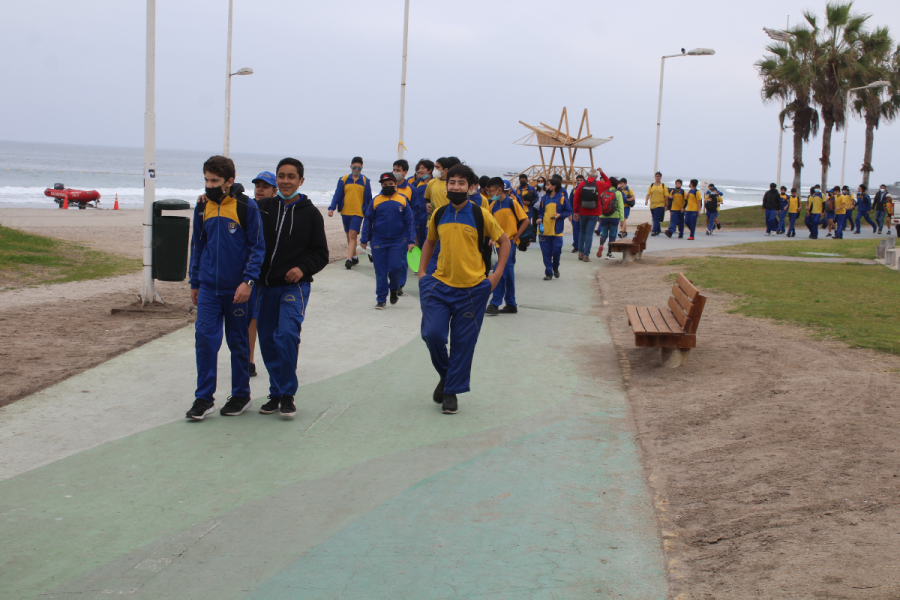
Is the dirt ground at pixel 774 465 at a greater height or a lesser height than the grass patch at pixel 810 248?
lesser

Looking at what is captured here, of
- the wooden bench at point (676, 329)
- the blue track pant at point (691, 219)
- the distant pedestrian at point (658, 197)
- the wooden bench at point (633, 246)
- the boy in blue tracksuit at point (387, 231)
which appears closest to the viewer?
the wooden bench at point (676, 329)

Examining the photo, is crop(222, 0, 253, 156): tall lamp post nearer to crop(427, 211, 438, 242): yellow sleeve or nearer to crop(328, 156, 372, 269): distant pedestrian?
crop(328, 156, 372, 269): distant pedestrian

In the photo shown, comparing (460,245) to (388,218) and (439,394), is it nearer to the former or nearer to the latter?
(439,394)

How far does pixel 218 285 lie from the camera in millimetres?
5414

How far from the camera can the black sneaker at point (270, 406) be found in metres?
5.72

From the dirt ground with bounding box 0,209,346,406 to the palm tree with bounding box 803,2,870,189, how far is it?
35.7 meters

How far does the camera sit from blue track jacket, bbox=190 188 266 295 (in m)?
5.40

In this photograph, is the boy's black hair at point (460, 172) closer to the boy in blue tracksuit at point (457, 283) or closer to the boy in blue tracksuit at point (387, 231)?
the boy in blue tracksuit at point (457, 283)

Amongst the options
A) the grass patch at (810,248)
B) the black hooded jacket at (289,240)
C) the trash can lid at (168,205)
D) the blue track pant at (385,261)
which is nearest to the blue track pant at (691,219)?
the grass patch at (810,248)

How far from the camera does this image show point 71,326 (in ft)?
27.9

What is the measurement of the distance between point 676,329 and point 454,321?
2.43 meters

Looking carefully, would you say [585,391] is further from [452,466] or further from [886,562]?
[886,562]

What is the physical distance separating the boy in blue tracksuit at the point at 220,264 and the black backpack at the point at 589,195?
11.2 meters

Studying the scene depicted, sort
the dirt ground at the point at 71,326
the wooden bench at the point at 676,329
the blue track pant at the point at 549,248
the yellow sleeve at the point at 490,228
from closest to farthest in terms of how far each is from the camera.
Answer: the yellow sleeve at the point at 490,228
the dirt ground at the point at 71,326
the wooden bench at the point at 676,329
the blue track pant at the point at 549,248
